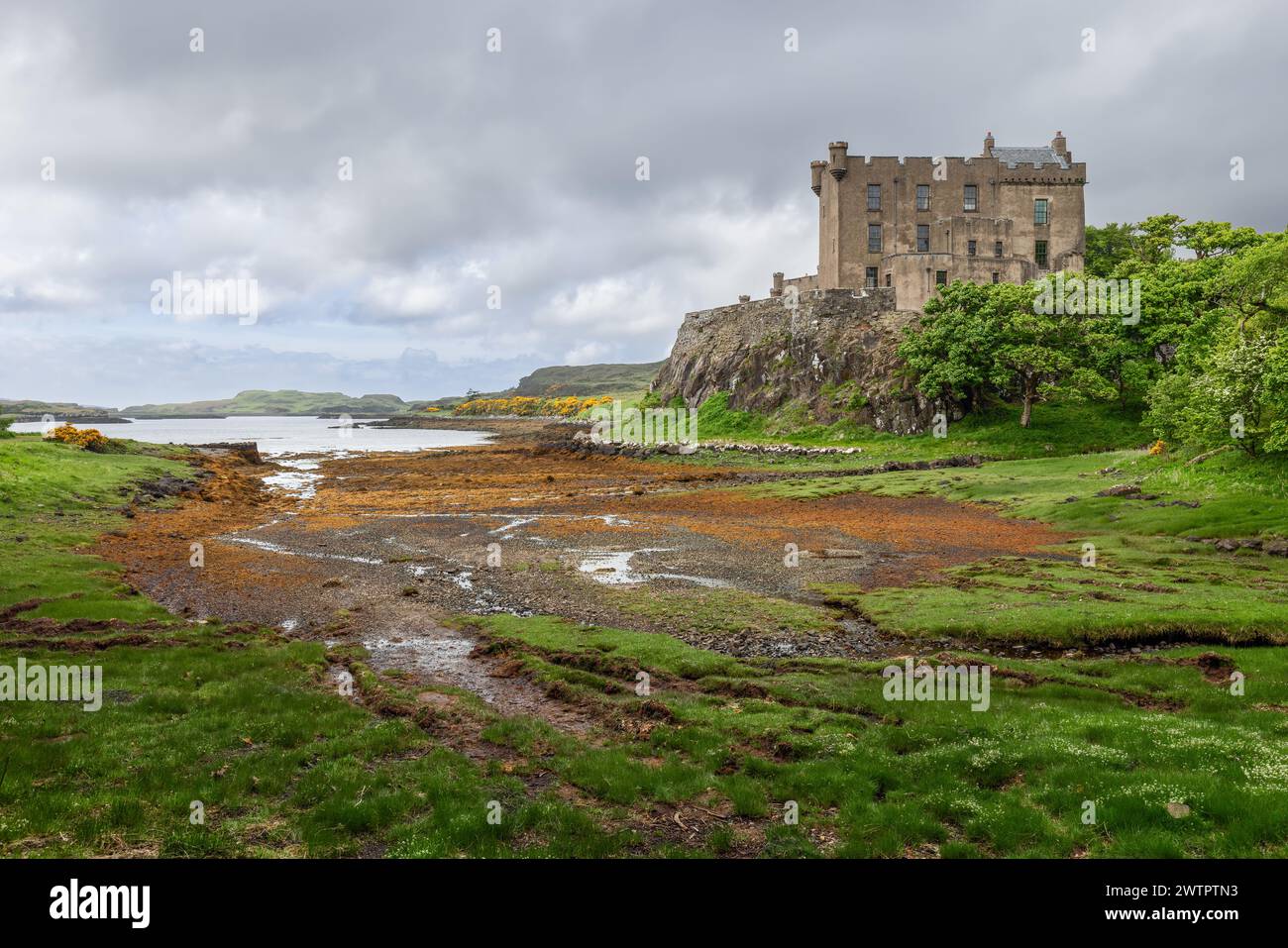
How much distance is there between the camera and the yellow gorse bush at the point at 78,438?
67.3m

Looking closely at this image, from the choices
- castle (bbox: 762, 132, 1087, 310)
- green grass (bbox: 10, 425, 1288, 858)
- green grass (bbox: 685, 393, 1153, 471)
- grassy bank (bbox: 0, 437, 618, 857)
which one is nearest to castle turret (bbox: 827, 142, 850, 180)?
castle (bbox: 762, 132, 1087, 310)

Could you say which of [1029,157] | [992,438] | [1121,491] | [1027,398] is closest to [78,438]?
[1121,491]

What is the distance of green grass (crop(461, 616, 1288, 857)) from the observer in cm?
1088

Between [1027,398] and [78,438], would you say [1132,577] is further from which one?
[78,438]

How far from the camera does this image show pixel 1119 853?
10.1 metres

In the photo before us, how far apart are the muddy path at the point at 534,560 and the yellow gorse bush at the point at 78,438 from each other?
14234mm

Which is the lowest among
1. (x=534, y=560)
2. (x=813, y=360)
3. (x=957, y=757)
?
(x=957, y=757)

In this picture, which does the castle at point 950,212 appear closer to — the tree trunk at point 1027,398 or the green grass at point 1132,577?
the tree trunk at point 1027,398

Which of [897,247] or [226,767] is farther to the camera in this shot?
[897,247]

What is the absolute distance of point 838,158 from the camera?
92.8m

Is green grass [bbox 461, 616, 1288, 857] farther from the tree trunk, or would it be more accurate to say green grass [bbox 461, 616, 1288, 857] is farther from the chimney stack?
the chimney stack

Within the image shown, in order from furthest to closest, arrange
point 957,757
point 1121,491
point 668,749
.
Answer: point 1121,491, point 668,749, point 957,757

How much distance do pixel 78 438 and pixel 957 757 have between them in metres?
79.8
